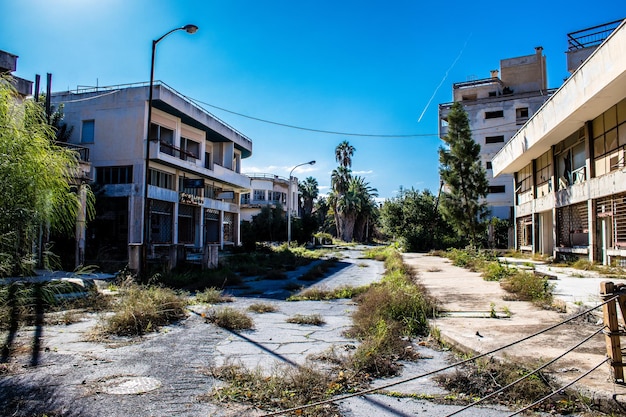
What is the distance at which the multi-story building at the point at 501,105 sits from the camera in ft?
142

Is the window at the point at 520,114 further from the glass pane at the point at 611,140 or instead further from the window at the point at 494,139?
the glass pane at the point at 611,140

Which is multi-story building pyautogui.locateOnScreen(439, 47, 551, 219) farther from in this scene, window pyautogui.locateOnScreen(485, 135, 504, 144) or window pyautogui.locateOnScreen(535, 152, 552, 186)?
window pyautogui.locateOnScreen(535, 152, 552, 186)

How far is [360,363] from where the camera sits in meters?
4.98

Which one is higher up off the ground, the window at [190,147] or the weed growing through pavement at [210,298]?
the window at [190,147]

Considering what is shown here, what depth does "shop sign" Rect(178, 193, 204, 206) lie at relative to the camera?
97.1ft

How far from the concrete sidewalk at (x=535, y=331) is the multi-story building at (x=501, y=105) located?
34372 mm

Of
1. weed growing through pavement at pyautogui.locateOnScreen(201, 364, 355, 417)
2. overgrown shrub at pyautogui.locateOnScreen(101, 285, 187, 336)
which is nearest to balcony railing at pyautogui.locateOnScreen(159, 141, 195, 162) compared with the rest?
overgrown shrub at pyautogui.locateOnScreen(101, 285, 187, 336)

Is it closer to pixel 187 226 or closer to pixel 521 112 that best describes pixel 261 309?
pixel 187 226

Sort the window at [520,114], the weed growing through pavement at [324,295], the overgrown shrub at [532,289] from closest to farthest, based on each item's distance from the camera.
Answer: the overgrown shrub at [532,289]
the weed growing through pavement at [324,295]
the window at [520,114]

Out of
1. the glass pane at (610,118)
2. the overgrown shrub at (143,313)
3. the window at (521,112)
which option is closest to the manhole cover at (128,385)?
the overgrown shrub at (143,313)

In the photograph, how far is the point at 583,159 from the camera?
19.9m

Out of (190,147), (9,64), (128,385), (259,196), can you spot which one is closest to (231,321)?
(128,385)

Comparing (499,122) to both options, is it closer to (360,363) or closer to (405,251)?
(405,251)

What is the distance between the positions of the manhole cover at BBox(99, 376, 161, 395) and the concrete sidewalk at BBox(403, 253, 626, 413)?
383 centimetres
